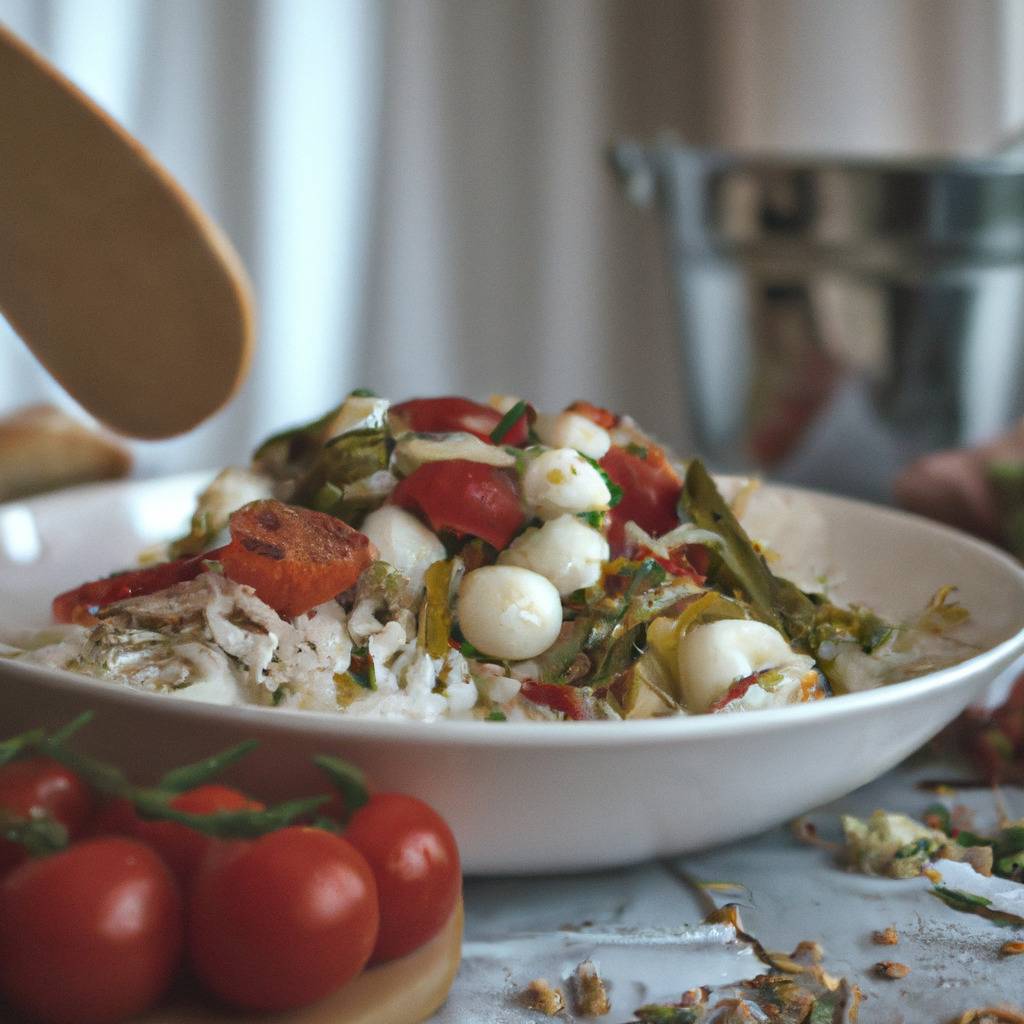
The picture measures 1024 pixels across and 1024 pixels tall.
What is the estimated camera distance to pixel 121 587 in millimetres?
1104

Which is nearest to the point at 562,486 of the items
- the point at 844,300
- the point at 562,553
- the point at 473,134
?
A: the point at 562,553

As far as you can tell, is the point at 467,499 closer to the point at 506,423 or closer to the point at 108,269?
the point at 506,423

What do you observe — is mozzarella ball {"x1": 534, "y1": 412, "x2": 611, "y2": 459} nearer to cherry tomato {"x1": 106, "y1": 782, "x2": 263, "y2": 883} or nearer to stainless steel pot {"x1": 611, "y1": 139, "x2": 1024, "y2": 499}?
cherry tomato {"x1": 106, "y1": 782, "x2": 263, "y2": 883}

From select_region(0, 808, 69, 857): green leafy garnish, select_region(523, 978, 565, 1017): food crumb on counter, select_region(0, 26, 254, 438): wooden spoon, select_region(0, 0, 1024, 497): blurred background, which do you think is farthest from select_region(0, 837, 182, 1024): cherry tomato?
select_region(0, 0, 1024, 497): blurred background

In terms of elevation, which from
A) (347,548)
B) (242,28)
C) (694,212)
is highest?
(242,28)

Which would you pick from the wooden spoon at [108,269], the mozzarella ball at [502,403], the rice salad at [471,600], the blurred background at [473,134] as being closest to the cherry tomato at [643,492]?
the rice salad at [471,600]

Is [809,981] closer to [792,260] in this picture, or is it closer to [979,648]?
[979,648]

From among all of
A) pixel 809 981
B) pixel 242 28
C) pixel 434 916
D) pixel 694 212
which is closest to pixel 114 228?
pixel 434 916

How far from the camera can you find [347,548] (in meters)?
1.00

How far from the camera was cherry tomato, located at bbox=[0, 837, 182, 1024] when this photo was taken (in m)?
0.64

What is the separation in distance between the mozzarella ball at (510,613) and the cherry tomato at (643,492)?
0.63ft

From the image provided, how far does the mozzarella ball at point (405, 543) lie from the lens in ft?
3.38

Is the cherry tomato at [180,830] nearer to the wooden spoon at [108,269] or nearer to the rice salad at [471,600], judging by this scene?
the rice salad at [471,600]

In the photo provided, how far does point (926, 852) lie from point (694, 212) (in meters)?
1.63
